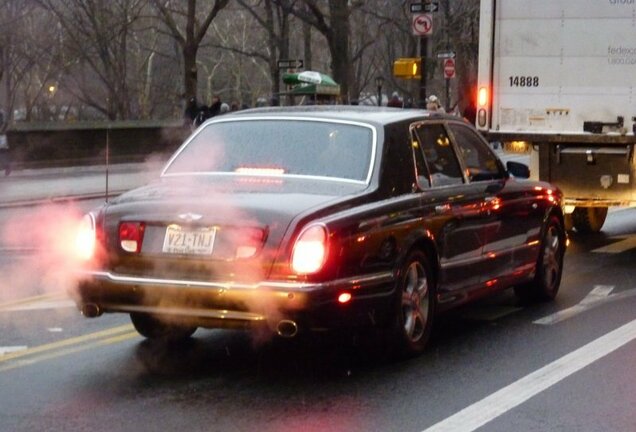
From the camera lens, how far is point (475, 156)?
31.3ft

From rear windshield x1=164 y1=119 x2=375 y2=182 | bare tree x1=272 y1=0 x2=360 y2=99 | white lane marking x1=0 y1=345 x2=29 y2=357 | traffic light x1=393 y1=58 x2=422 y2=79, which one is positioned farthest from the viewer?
bare tree x1=272 y1=0 x2=360 y2=99

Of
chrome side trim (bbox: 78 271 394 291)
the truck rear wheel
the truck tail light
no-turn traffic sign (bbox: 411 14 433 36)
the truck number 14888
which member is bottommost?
the truck rear wheel

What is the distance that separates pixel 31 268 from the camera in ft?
42.3

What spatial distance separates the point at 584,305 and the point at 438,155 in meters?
2.24

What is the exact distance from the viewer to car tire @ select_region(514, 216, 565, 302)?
10375 millimetres

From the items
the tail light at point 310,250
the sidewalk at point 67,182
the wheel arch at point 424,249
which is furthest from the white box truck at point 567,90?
the sidewalk at point 67,182

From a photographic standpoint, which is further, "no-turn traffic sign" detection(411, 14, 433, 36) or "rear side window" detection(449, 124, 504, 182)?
"no-turn traffic sign" detection(411, 14, 433, 36)

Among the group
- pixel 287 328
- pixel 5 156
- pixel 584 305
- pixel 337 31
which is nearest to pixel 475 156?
pixel 584 305

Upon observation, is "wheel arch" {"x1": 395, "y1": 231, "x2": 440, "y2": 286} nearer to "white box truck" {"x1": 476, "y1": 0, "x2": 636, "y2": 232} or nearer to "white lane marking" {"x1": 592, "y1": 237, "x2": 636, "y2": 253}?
"white box truck" {"x1": 476, "y1": 0, "x2": 636, "y2": 232}

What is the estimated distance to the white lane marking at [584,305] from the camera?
974 centimetres

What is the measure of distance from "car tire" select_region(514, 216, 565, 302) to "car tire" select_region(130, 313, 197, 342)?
112 inches

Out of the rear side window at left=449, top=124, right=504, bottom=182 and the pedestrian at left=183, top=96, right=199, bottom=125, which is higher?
the rear side window at left=449, top=124, right=504, bottom=182

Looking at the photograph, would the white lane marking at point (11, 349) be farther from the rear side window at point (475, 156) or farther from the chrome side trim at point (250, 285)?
the rear side window at point (475, 156)

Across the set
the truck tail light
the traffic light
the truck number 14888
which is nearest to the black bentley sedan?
the truck number 14888
